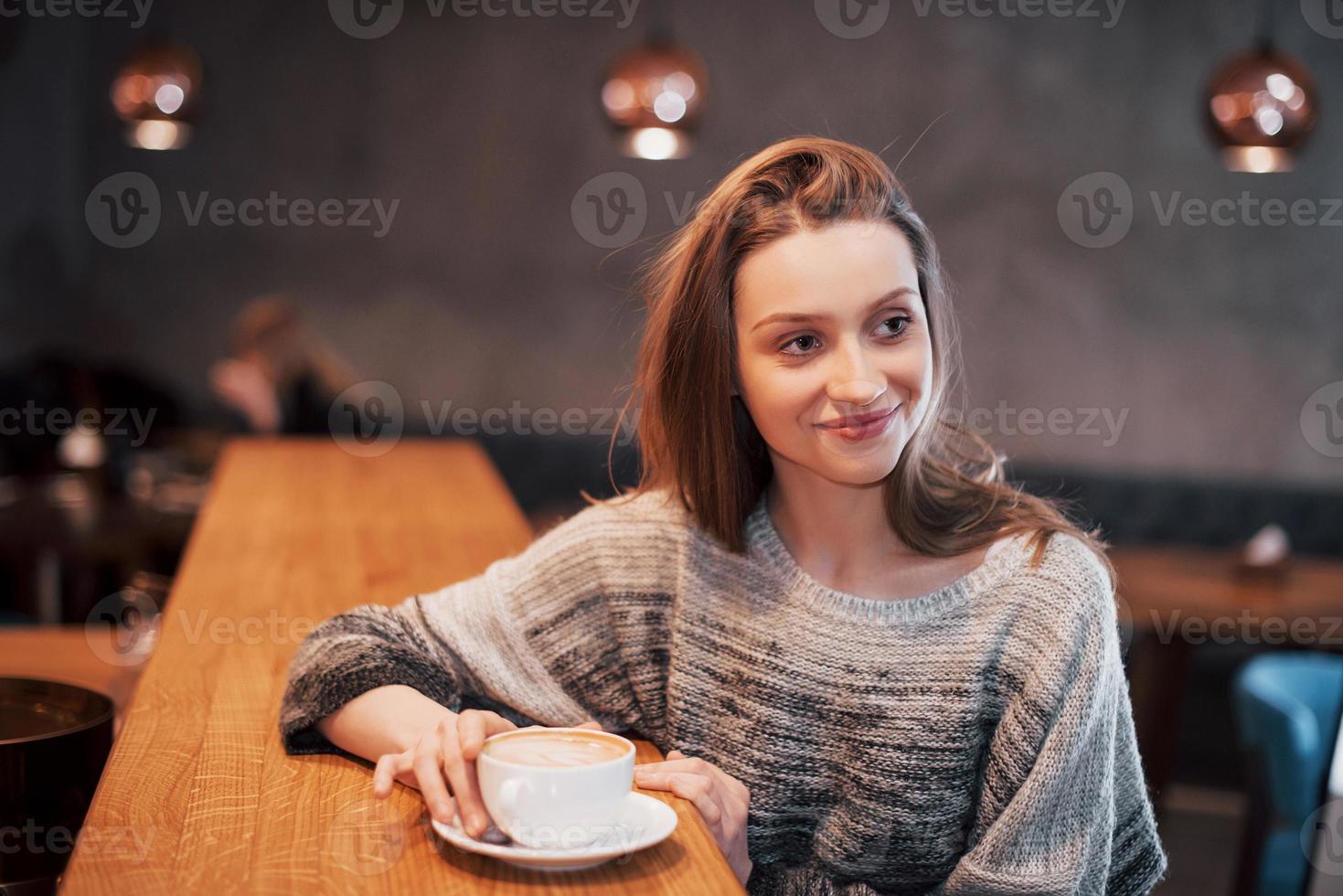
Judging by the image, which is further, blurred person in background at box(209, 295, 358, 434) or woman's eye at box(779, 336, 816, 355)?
blurred person in background at box(209, 295, 358, 434)

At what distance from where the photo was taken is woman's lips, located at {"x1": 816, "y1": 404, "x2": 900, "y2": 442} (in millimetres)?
1348

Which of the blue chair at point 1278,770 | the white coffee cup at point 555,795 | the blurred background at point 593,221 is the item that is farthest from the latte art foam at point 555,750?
the blurred background at point 593,221

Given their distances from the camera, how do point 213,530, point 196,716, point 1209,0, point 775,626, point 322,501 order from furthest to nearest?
point 1209,0 → point 322,501 → point 213,530 → point 775,626 → point 196,716

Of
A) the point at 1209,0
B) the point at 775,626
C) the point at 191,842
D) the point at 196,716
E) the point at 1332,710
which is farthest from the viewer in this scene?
the point at 1209,0

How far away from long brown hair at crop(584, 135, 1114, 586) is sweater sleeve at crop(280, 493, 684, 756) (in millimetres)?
87

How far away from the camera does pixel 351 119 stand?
6172 mm

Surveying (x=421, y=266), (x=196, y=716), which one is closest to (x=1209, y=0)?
(x=421, y=266)

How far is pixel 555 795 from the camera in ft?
3.23

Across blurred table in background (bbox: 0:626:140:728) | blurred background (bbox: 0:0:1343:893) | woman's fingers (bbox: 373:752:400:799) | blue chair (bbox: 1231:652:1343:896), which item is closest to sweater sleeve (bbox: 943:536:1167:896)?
woman's fingers (bbox: 373:752:400:799)

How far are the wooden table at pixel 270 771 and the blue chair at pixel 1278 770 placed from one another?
181cm

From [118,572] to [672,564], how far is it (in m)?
3.26

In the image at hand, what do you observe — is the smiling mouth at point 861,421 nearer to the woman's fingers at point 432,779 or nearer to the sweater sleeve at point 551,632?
the sweater sleeve at point 551,632

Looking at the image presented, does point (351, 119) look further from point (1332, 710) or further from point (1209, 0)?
point (1332, 710)

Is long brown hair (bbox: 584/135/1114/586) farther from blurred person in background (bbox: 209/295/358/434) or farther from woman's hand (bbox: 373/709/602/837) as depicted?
blurred person in background (bbox: 209/295/358/434)
